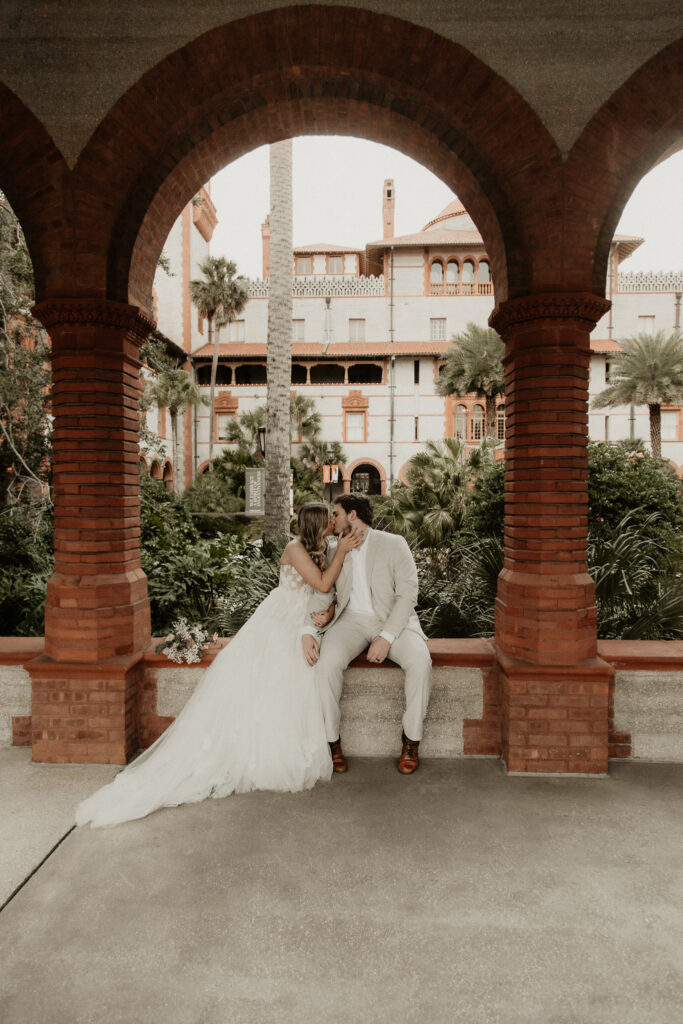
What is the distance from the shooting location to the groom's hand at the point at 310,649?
164 inches

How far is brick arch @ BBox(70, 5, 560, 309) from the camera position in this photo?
4.11 m

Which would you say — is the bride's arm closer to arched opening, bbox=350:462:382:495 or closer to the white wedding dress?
the white wedding dress

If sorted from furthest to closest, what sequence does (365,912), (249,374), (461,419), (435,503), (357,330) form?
(249,374), (357,330), (461,419), (435,503), (365,912)

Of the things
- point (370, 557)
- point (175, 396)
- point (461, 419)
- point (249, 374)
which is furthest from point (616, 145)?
point (249, 374)

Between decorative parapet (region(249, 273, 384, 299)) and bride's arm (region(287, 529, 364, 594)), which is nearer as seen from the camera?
bride's arm (region(287, 529, 364, 594))

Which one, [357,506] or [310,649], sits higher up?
[357,506]

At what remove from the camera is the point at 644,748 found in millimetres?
4305

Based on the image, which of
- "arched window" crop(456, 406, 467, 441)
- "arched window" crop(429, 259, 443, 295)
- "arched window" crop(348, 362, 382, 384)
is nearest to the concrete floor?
"arched window" crop(456, 406, 467, 441)

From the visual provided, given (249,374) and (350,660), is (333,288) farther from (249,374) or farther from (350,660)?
(350,660)

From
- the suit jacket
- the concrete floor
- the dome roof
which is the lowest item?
the concrete floor

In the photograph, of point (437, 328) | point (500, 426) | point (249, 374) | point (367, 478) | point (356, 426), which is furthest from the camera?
point (249, 374)

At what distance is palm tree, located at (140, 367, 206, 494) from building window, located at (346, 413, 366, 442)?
8.08 meters

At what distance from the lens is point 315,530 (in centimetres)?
442

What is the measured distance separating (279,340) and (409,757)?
7949 mm
